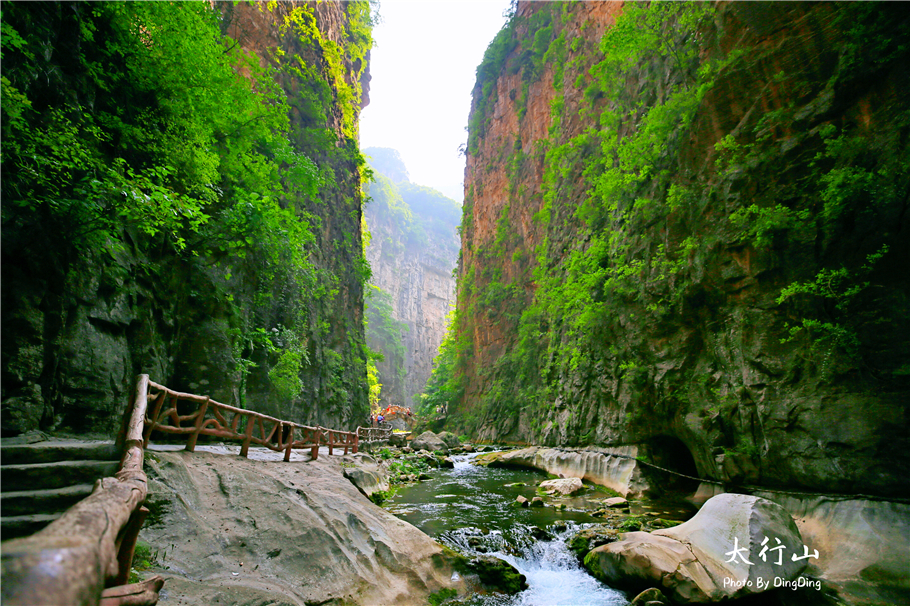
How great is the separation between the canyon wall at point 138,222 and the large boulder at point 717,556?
8.03 m

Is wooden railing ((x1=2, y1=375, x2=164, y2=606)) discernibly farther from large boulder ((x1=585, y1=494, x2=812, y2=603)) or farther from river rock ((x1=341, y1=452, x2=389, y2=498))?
river rock ((x1=341, y1=452, x2=389, y2=498))

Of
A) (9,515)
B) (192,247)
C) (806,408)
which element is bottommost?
(9,515)

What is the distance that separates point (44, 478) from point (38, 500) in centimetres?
37

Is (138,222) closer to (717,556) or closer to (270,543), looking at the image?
(270,543)

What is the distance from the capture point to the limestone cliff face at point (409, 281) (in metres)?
65.8

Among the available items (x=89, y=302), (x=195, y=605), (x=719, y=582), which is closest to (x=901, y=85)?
(x=719, y=582)

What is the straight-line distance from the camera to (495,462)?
17094 millimetres

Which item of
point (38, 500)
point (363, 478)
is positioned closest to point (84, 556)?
point (38, 500)

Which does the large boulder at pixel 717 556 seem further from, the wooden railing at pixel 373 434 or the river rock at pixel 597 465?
the wooden railing at pixel 373 434

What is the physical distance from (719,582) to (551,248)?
17.7 meters

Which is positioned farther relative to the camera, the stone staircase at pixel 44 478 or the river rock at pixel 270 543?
the river rock at pixel 270 543

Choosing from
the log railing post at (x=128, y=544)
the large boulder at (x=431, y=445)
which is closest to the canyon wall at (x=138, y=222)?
the log railing post at (x=128, y=544)

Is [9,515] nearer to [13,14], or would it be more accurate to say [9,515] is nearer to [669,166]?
[13,14]

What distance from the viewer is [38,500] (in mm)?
2957
